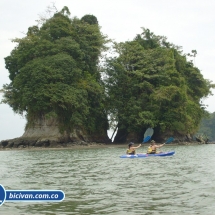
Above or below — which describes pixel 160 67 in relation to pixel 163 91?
above

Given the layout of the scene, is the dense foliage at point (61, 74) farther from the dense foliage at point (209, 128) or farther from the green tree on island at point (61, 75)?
the dense foliage at point (209, 128)

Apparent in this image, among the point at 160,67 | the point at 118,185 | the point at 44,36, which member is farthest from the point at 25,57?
the point at 118,185

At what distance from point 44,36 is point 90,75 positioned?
273 inches

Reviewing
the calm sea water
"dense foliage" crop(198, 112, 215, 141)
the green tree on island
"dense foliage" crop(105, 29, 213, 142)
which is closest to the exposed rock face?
the green tree on island

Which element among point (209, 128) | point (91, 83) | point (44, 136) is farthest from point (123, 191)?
point (209, 128)

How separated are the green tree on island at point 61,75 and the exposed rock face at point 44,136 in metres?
0.57

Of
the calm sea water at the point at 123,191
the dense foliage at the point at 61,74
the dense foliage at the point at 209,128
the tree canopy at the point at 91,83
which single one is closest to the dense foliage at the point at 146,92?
the tree canopy at the point at 91,83

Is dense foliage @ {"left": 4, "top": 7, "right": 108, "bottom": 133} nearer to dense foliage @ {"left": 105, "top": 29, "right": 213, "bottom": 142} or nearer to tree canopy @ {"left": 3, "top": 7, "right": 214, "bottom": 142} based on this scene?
tree canopy @ {"left": 3, "top": 7, "right": 214, "bottom": 142}

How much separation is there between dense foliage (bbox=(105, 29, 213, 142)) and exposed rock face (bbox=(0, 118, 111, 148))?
6.49 m

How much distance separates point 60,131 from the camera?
45.0 m

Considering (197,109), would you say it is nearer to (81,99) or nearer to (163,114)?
(163,114)

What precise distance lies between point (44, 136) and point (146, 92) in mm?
13864

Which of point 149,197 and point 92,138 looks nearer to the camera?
point 149,197

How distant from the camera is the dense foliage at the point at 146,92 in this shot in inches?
1885
